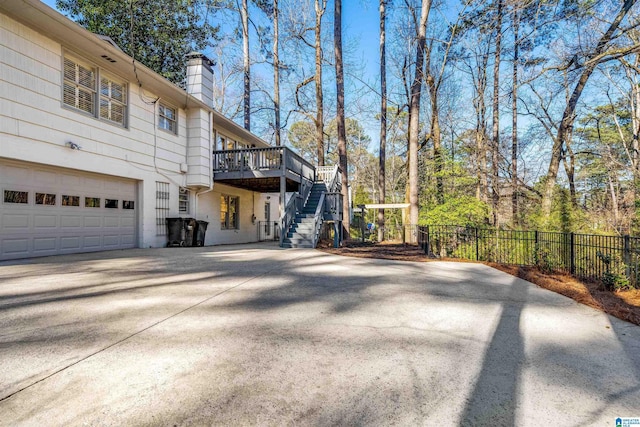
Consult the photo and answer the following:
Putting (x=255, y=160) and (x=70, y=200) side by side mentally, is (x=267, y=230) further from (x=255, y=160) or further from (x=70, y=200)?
(x=70, y=200)

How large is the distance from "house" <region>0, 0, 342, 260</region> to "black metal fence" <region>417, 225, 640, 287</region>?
4743 mm

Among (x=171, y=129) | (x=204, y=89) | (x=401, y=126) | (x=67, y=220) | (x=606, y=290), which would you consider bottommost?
(x=606, y=290)

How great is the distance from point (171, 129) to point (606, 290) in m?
11.8

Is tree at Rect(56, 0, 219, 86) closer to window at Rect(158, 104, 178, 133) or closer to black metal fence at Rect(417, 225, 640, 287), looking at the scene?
window at Rect(158, 104, 178, 133)

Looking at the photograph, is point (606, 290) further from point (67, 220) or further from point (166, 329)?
point (67, 220)

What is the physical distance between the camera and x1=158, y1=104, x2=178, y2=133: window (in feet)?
34.4

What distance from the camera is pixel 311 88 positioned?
20203 mm

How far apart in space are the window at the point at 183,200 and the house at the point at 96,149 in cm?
4

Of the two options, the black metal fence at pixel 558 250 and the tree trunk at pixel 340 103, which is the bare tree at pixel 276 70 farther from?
the black metal fence at pixel 558 250

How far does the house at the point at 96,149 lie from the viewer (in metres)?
6.53

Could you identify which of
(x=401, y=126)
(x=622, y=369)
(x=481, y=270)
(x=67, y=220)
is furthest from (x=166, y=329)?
(x=401, y=126)

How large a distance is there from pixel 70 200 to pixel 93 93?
2697 millimetres

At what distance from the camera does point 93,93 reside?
8.17 meters

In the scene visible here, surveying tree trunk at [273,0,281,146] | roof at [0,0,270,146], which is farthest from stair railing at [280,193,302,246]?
tree trunk at [273,0,281,146]
